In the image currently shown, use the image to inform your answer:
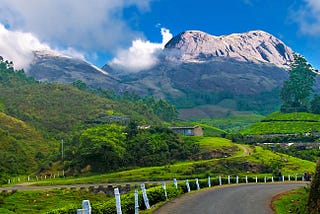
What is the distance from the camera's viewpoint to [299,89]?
13550 cm

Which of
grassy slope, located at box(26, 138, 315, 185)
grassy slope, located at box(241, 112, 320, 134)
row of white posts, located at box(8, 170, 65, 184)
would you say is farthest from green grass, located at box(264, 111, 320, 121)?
row of white posts, located at box(8, 170, 65, 184)

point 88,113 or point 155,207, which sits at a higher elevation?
point 88,113

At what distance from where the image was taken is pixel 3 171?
77.4 m

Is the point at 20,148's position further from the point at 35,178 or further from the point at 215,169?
the point at 215,169

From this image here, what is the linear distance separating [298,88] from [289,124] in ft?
90.1

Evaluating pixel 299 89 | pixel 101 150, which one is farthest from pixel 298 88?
pixel 101 150

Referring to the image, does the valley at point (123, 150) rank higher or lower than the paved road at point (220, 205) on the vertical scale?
higher

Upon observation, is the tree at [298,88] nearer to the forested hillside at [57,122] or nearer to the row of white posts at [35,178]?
the forested hillside at [57,122]

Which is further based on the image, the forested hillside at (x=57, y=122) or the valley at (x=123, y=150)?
the forested hillside at (x=57, y=122)

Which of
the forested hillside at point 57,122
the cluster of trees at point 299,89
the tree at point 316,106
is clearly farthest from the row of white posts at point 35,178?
the cluster of trees at point 299,89

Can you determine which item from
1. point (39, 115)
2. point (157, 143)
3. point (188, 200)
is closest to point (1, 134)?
point (39, 115)

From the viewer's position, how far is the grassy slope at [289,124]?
348ft

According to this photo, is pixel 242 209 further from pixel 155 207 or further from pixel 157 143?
pixel 157 143

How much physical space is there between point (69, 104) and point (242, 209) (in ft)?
423
